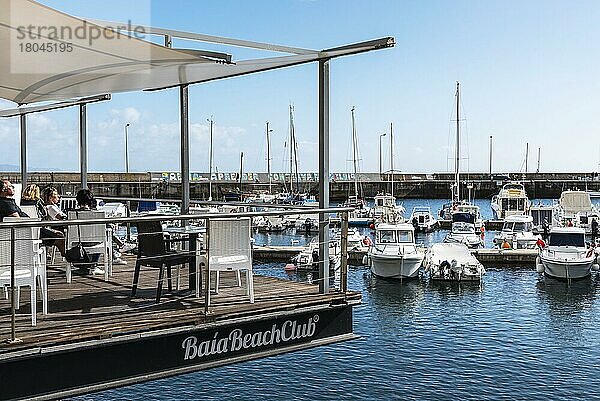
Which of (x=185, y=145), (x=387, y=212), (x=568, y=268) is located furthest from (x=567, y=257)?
(x=185, y=145)

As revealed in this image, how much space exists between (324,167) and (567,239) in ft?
97.1

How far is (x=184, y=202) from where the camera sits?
9.23 meters

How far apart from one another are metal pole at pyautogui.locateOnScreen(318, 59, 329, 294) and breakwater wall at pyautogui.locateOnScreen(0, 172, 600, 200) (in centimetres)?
5932

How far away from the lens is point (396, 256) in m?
32.8

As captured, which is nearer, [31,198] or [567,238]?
[31,198]

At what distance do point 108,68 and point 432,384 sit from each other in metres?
14.9

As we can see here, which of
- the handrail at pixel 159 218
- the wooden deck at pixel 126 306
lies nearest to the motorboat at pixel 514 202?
the wooden deck at pixel 126 306

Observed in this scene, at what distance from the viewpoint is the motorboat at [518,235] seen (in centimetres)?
4072

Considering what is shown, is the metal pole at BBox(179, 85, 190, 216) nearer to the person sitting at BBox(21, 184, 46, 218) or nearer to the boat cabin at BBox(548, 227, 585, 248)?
the person sitting at BBox(21, 184, 46, 218)

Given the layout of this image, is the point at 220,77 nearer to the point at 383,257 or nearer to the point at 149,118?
the point at 383,257

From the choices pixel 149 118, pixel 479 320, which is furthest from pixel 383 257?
pixel 149 118

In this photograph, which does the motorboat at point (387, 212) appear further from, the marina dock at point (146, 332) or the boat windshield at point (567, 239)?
the marina dock at point (146, 332)

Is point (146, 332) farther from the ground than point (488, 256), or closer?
farther from the ground

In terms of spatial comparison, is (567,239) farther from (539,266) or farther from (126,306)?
(126,306)
